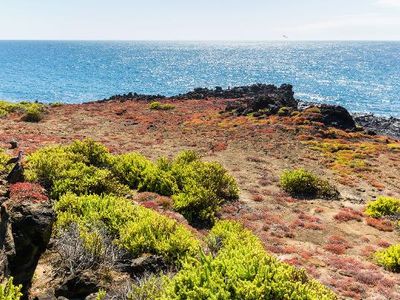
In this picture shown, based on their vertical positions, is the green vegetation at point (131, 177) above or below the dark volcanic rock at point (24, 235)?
below

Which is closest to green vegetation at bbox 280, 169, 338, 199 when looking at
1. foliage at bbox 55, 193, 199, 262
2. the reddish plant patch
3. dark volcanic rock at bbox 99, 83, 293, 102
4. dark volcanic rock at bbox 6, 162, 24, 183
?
the reddish plant patch

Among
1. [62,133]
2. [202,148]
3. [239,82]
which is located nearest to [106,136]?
[62,133]

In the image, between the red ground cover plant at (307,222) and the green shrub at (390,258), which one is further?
the red ground cover plant at (307,222)

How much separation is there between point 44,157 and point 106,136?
2158 cm

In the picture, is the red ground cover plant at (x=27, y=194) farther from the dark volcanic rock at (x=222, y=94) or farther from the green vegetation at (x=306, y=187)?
the dark volcanic rock at (x=222, y=94)

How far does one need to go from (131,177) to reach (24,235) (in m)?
13.4

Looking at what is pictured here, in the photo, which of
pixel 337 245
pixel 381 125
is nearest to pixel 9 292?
pixel 337 245

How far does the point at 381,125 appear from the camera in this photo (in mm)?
68250

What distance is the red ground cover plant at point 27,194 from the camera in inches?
484

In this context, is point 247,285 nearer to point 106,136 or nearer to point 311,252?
point 311,252

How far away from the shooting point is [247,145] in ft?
134

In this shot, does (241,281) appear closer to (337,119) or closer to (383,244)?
(383,244)

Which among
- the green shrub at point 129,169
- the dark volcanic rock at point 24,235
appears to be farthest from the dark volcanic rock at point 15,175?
the green shrub at point 129,169

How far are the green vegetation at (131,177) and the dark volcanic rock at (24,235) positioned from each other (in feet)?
22.5
